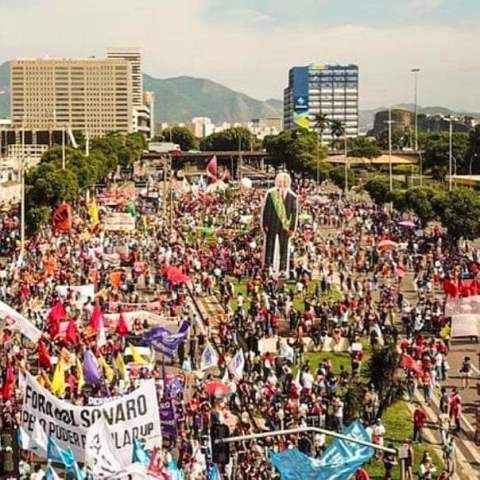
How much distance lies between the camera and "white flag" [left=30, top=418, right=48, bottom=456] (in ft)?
65.6

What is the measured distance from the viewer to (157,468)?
18.4 meters

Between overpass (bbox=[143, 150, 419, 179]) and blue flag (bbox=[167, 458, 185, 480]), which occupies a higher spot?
overpass (bbox=[143, 150, 419, 179])

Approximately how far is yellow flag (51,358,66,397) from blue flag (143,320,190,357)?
4.17 m

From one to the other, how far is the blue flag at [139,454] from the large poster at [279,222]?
1048 inches

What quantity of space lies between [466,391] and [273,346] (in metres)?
5.72

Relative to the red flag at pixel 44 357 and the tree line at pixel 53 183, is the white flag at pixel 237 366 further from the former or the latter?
the tree line at pixel 53 183

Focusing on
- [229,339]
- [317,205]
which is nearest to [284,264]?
[229,339]

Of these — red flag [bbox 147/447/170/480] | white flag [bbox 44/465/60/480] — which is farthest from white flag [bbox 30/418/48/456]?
red flag [bbox 147/447/170/480]

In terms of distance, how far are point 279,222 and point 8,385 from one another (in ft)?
71.5

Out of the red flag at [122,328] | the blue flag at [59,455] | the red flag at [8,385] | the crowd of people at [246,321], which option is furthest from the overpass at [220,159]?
the blue flag at [59,455]

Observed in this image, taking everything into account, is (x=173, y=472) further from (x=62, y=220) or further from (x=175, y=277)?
(x=62, y=220)

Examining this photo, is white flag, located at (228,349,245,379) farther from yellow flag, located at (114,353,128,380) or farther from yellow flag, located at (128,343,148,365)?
yellow flag, located at (114,353,128,380)

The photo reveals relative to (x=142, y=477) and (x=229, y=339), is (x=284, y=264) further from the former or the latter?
(x=142, y=477)

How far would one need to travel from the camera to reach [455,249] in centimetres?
5472
